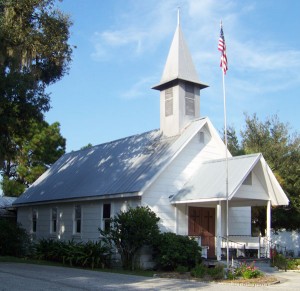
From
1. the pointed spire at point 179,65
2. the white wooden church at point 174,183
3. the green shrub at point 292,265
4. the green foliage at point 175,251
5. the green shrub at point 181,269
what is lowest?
the green shrub at point 292,265

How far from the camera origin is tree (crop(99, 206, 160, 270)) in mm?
20203

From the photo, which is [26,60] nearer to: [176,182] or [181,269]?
[176,182]

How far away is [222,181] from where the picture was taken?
69.7 feet

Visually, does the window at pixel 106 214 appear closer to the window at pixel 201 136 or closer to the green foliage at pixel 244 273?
the window at pixel 201 136

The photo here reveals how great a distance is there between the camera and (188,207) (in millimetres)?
23375

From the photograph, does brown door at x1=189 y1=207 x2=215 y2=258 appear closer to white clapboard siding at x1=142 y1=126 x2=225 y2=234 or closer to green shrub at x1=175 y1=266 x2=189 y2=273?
white clapboard siding at x1=142 y1=126 x2=225 y2=234

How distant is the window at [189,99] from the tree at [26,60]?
644 cm

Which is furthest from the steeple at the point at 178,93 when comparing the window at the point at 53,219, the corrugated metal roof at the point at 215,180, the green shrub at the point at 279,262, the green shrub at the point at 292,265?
the green shrub at the point at 292,265

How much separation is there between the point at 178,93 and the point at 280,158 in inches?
471

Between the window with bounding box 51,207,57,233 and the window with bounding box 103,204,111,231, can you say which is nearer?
the window with bounding box 103,204,111,231

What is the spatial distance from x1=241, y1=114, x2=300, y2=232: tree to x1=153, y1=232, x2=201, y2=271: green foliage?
38.0 ft

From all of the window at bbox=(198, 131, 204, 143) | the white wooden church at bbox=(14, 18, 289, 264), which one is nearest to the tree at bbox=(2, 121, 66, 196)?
the white wooden church at bbox=(14, 18, 289, 264)

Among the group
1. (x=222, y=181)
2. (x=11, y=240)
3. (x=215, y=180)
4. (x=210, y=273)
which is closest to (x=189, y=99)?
(x=215, y=180)

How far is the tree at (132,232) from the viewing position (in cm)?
2020
